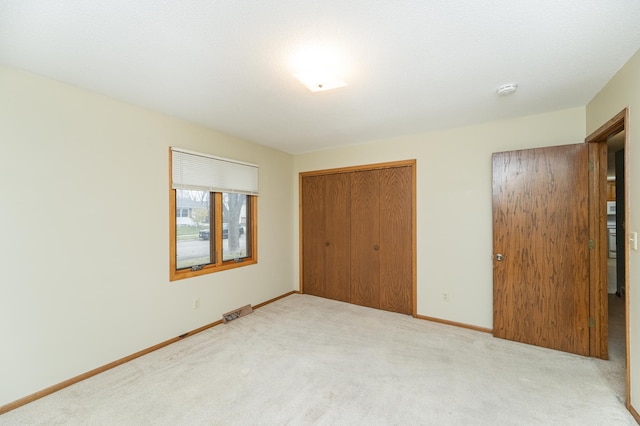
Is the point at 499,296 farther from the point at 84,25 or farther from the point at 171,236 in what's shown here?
the point at 84,25

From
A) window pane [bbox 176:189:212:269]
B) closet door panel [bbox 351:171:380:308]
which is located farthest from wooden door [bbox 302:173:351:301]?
window pane [bbox 176:189:212:269]

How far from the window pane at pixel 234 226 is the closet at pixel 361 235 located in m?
1.08

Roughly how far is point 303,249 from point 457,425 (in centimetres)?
317

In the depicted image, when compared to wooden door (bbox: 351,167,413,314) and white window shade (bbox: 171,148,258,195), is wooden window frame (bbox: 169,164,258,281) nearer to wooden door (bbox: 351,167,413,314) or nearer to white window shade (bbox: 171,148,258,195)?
white window shade (bbox: 171,148,258,195)

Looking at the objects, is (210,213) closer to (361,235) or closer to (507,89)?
(361,235)

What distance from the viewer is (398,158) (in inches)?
142

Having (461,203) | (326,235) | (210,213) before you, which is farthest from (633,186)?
(210,213)

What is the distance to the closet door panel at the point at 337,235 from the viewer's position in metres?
4.07

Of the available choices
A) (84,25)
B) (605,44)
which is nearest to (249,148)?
(84,25)

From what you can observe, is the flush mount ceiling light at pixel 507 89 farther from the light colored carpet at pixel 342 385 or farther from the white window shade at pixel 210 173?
the white window shade at pixel 210 173

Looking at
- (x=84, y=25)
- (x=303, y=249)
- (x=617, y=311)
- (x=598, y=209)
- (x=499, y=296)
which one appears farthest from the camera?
(x=303, y=249)

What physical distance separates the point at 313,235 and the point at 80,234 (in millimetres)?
2927

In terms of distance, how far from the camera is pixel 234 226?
363 cm

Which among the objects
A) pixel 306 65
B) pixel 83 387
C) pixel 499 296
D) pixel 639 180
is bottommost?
pixel 83 387
